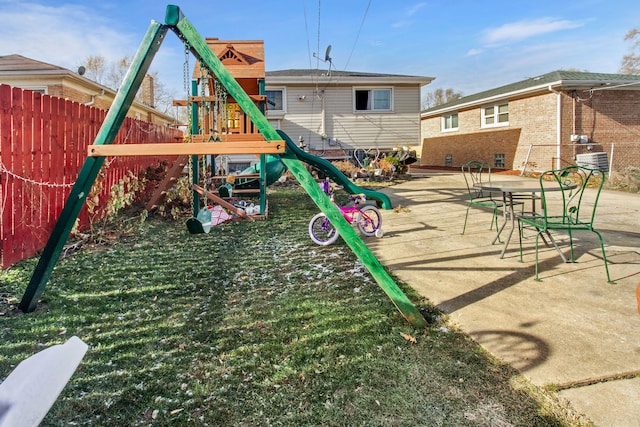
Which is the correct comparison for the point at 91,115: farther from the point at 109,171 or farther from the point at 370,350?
the point at 370,350

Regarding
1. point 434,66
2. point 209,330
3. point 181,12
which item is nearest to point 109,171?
point 181,12

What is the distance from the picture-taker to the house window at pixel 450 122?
2037 centimetres

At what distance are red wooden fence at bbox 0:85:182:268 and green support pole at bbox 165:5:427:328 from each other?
227 cm

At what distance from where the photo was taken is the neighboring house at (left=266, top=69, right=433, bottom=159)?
51.0 ft

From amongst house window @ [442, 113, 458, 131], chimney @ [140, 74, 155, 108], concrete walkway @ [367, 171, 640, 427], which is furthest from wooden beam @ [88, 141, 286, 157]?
chimney @ [140, 74, 155, 108]

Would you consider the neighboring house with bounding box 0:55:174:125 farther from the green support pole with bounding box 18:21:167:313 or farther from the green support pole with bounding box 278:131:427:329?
→ the green support pole with bounding box 278:131:427:329

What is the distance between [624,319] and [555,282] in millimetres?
718

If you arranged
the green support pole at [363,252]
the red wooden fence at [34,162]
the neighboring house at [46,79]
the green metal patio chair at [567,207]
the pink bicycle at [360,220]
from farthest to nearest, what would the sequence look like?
the neighboring house at [46,79]
the pink bicycle at [360,220]
the red wooden fence at [34,162]
the green metal patio chair at [567,207]
the green support pole at [363,252]

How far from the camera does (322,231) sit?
201 inches

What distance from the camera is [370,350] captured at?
87.5 inches

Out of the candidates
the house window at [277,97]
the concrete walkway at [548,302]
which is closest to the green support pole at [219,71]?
the concrete walkway at [548,302]

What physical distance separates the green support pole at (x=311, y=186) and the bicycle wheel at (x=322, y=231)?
2064 mm

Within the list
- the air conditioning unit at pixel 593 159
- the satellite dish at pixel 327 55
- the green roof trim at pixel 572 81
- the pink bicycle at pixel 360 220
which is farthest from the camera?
the satellite dish at pixel 327 55

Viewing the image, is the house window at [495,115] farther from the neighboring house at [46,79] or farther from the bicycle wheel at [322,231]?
the neighboring house at [46,79]
